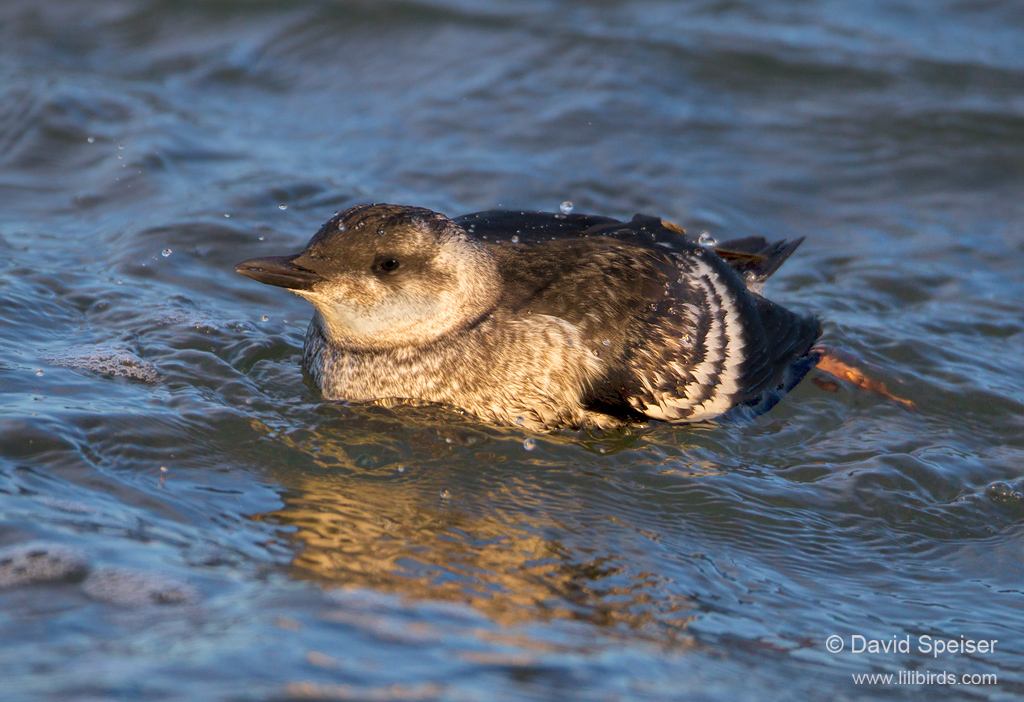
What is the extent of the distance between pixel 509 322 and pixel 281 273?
40.0 inches

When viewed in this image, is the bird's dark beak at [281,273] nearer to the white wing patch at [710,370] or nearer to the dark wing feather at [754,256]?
the white wing patch at [710,370]

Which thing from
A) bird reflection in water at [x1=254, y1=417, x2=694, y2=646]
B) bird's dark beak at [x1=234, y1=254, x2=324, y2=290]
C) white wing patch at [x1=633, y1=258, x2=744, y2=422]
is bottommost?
bird reflection in water at [x1=254, y1=417, x2=694, y2=646]

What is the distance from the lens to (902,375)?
603cm

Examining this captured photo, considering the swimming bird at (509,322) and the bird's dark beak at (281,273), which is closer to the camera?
the bird's dark beak at (281,273)

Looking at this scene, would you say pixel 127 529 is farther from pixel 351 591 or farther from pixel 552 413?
pixel 552 413

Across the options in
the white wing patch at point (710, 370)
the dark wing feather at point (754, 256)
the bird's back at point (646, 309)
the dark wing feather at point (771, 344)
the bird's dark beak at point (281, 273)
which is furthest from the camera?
the dark wing feather at point (754, 256)

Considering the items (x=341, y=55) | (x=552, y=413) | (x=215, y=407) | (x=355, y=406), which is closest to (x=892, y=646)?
(x=552, y=413)

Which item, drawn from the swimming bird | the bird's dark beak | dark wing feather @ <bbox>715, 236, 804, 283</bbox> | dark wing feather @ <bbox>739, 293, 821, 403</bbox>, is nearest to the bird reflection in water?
the swimming bird

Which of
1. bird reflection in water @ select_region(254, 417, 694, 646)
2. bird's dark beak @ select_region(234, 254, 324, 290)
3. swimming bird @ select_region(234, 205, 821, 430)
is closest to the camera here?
bird reflection in water @ select_region(254, 417, 694, 646)

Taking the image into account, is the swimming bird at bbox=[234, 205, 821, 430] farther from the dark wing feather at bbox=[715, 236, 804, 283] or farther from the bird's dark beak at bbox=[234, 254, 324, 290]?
the dark wing feather at bbox=[715, 236, 804, 283]

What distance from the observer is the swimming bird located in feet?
16.3

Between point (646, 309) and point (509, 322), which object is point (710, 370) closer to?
point (646, 309)

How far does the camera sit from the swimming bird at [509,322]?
4953 millimetres

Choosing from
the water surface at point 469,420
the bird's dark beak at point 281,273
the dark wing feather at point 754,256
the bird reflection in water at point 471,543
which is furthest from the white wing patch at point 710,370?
the bird's dark beak at point 281,273
